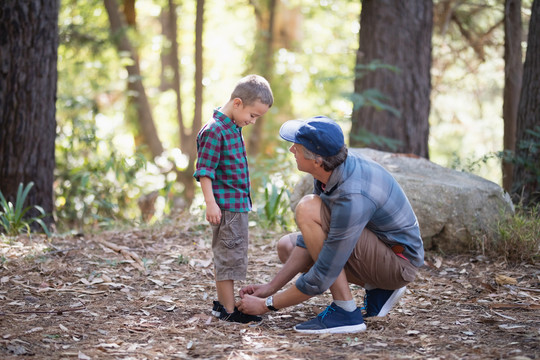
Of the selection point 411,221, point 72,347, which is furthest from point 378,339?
point 72,347

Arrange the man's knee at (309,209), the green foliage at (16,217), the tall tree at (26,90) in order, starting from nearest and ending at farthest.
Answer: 1. the man's knee at (309,209)
2. the green foliage at (16,217)
3. the tall tree at (26,90)

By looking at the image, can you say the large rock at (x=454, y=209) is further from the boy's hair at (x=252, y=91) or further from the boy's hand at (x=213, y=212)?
the boy's hand at (x=213, y=212)

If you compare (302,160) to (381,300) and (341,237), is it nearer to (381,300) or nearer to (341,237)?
(341,237)

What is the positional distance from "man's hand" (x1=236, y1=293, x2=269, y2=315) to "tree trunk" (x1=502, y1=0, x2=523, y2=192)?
15.8 ft

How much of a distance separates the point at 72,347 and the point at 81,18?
9.48 metres

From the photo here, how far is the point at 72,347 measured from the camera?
278cm

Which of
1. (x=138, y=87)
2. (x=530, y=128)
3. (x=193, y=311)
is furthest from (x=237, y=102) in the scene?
(x=138, y=87)

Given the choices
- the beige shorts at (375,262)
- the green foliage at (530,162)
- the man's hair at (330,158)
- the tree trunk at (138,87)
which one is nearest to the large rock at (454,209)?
the green foliage at (530,162)

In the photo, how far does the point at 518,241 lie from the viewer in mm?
4438

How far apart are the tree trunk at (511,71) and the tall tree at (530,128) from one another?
3.00 feet

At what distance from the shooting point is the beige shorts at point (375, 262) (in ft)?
10.1

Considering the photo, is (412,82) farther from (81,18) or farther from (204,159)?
(81,18)

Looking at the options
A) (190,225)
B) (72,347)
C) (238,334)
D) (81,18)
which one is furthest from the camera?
(81,18)

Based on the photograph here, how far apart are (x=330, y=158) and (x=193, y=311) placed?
1385 millimetres
